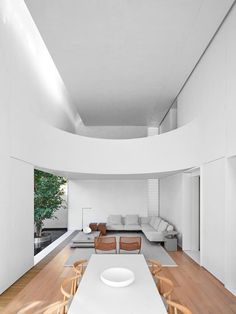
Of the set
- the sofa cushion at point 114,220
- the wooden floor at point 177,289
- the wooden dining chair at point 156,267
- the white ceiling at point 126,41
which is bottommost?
the wooden floor at point 177,289

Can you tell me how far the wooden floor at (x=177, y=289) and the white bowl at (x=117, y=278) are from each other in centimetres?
152

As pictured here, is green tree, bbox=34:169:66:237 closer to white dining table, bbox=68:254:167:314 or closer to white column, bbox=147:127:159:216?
white column, bbox=147:127:159:216

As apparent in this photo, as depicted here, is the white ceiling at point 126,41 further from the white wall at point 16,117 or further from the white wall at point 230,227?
the white wall at point 230,227

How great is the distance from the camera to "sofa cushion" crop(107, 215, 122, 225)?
494 inches

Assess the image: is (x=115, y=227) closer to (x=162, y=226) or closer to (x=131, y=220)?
(x=131, y=220)

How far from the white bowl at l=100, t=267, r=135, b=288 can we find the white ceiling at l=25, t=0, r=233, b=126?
447 cm

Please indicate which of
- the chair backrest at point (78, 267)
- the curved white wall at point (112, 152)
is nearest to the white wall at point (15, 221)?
the curved white wall at point (112, 152)

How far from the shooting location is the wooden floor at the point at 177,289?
4.60m

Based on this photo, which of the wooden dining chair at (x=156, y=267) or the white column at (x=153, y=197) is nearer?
the wooden dining chair at (x=156, y=267)

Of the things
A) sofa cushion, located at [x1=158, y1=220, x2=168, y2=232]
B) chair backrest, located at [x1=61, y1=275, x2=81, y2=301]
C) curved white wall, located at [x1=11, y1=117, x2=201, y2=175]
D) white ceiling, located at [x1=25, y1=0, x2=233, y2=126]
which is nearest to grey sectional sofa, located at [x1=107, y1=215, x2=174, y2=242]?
sofa cushion, located at [x1=158, y1=220, x2=168, y2=232]

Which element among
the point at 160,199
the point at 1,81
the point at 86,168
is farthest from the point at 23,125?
the point at 160,199

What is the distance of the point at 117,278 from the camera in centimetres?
355

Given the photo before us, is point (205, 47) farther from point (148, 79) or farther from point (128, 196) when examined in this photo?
point (128, 196)

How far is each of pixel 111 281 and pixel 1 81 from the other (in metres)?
4.00
